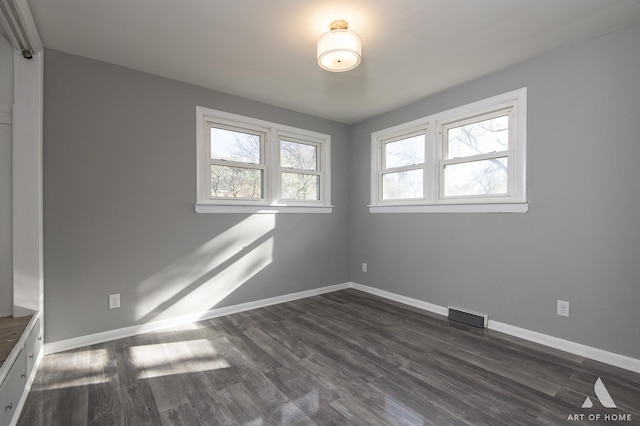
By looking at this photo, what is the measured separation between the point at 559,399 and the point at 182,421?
7.40 feet

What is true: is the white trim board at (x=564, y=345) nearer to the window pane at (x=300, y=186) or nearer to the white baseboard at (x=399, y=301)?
the white baseboard at (x=399, y=301)

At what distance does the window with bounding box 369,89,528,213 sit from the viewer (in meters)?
2.86

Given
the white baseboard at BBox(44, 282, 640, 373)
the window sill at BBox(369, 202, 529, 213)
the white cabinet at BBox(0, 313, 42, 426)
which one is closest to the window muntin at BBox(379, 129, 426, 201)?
the window sill at BBox(369, 202, 529, 213)

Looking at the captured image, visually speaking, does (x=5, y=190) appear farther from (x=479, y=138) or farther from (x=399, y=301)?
(x=479, y=138)

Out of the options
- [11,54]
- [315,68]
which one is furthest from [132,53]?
[315,68]

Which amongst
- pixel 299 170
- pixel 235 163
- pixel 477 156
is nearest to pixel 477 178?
pixel 477 156

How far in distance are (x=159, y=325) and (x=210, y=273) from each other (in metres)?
0.68

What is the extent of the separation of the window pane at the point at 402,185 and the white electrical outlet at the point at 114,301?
10.7 feet

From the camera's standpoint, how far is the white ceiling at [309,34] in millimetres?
2010

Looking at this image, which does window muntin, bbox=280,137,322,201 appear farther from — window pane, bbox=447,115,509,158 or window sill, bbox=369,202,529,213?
window pane, bbox=447,115,509,158

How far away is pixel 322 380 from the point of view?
208cm

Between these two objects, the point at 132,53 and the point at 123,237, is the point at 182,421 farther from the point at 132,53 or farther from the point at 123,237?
the point at 132,53

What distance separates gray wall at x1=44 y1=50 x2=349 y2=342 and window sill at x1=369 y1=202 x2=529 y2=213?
1.61 metres

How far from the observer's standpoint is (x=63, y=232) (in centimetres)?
252
